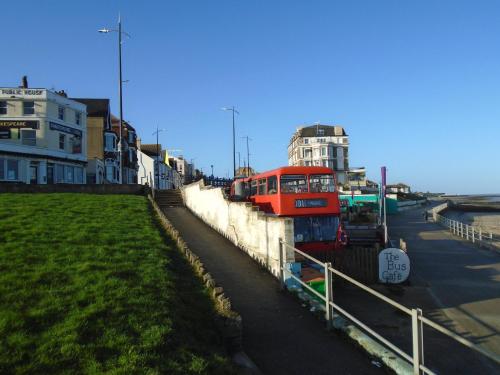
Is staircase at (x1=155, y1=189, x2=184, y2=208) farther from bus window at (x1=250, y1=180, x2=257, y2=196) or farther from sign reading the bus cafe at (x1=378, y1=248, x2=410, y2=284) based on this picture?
sign reading the bus cafe at (x1=378, y1=248, x2=410, y2=284)

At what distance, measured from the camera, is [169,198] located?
29734 mm

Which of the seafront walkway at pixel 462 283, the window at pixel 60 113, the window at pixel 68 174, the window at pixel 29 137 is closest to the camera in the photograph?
the seafront walkway at pixel 462 283

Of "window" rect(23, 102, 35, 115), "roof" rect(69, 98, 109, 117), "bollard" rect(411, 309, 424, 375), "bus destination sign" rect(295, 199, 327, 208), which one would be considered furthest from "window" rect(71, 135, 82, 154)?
"bollard" rect(411, 309, 424, 375)

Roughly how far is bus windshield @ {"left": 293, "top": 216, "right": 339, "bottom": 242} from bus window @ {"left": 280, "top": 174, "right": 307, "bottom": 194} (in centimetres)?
113

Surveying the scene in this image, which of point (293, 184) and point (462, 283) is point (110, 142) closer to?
point (293, 184)

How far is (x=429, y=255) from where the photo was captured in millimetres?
22266

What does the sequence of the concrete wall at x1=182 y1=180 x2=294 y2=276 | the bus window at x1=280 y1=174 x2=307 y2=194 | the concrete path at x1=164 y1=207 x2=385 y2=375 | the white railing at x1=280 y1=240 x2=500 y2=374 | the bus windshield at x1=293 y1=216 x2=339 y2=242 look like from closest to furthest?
the white railing at x1=280 y1=240 x2=500 y2=374 → the concrete path at x1=164 y1=207 x2=385 y2=375 → the concrete wall at x1=182 y1=180 x2=294 y2=276 → the bus windshield at x1=293 y1=216 x2=339 y2=242 → the bus window at x1=280 y1=174 x2=307 y2=194

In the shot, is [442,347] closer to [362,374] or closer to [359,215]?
[362,374]

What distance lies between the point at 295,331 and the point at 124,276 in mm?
3378

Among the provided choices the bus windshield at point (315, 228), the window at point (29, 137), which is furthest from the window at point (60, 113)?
the bus windshield at point (315, 228)

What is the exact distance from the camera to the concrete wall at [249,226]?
10953mm

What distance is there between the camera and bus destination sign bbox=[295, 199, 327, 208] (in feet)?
53.9

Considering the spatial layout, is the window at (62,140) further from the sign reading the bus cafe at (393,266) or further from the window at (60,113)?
the sign reading the bus cafe at (393,266)

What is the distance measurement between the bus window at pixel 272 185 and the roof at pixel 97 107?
35894mm
